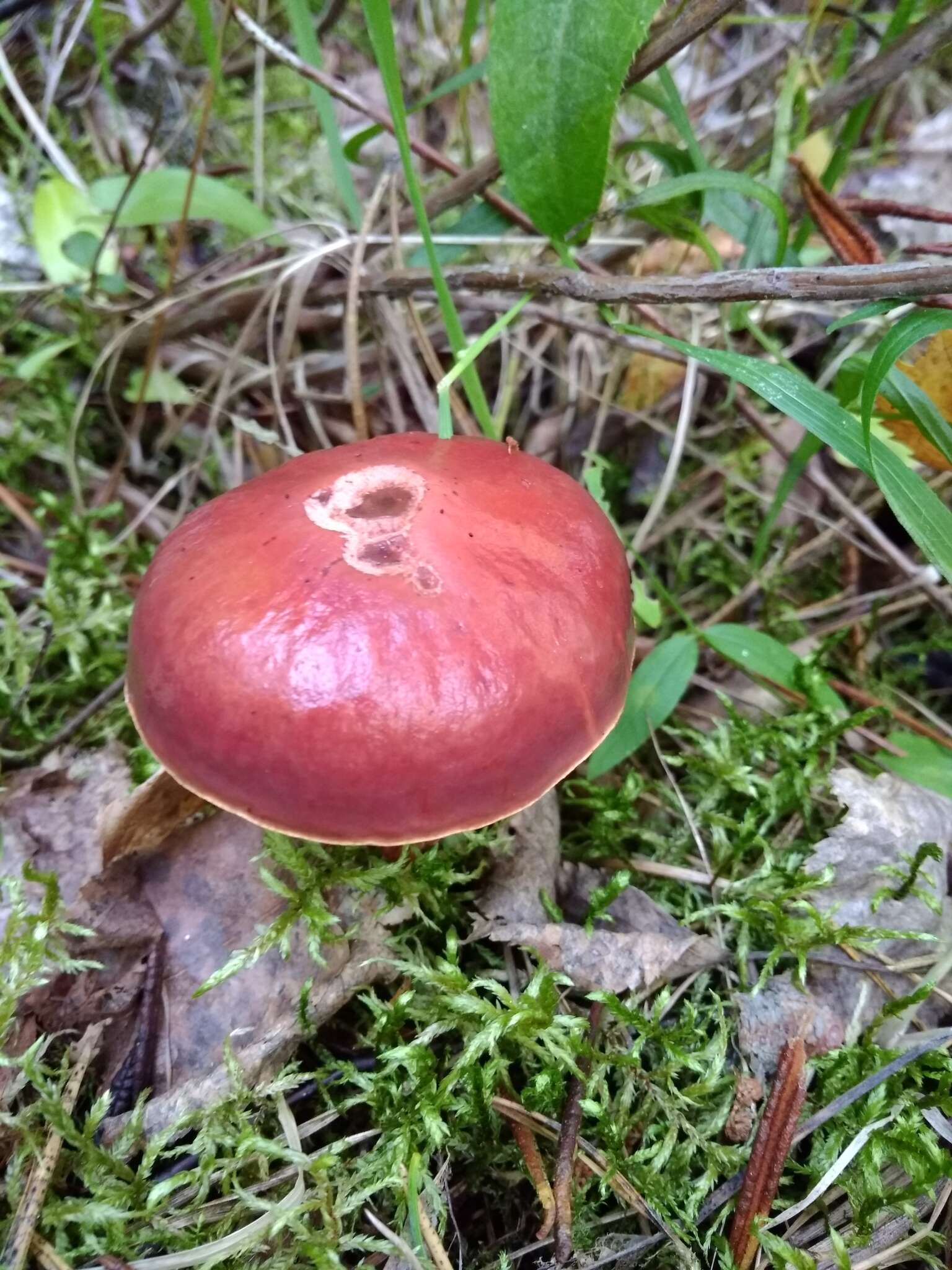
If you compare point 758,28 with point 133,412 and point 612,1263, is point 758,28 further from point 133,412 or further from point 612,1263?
point 612,1263

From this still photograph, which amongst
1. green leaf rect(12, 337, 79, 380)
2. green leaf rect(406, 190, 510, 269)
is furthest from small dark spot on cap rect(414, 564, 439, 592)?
green leaf rect(12, 337, 79, 380)

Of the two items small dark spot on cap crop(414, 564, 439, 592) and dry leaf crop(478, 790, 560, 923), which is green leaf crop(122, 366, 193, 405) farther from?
dry leaf crop(478, 790, 560, 923)

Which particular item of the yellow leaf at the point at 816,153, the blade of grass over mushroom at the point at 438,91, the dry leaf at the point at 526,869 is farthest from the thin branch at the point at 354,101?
the dry leaf at the point at 526,869

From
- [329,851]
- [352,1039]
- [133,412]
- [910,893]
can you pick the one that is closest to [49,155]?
[133,412]

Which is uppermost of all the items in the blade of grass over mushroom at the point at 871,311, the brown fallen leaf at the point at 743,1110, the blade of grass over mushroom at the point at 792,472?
the blade of grass over mushroom at the point at 871,311

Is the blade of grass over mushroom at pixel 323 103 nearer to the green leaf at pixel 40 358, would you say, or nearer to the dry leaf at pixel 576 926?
the green leaf at pixel 40 358

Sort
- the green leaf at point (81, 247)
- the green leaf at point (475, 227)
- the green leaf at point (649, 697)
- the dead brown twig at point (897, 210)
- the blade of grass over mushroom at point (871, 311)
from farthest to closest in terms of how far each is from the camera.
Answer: the green leaf at point (81, 247)
the green leaf at point (475, 227)
the green leaf at point (649, 697)
the dead brown twig at point (897, 210)
the blade of grass over mushroom at point (871, 311)
